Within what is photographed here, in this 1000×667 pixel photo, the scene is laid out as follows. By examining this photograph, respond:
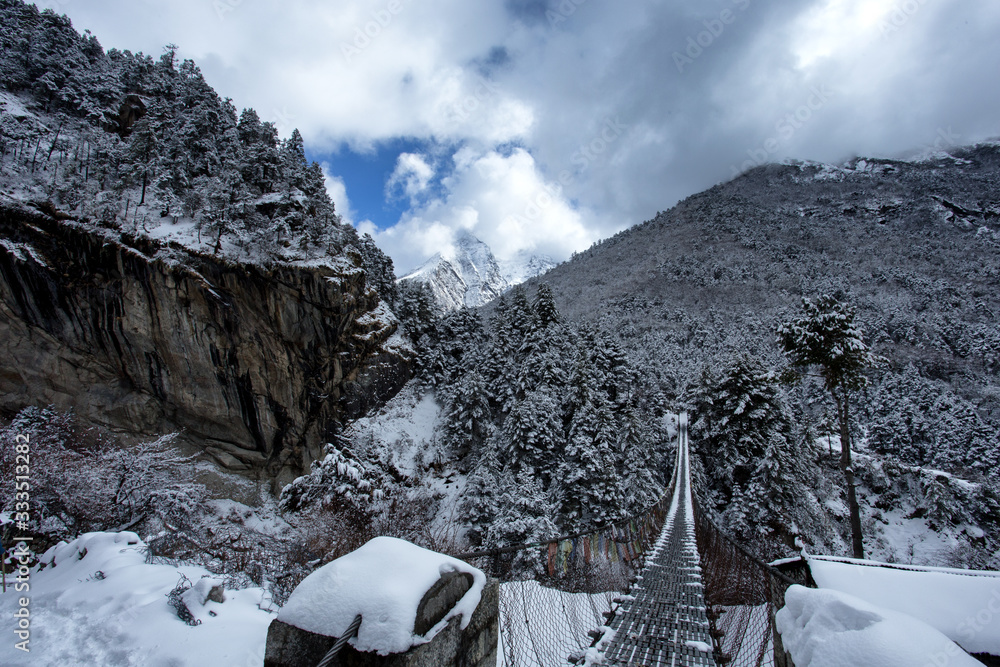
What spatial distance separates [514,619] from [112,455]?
1363 centimetres

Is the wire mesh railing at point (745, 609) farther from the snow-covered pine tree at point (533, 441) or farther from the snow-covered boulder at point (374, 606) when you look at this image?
the snow-covered pine tree at point (533, 441)

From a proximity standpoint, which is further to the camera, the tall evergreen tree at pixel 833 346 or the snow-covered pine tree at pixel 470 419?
the snow-covered pine tree at pixel 470 419

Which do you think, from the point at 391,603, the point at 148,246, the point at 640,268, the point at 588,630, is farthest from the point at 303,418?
the point at 640,268

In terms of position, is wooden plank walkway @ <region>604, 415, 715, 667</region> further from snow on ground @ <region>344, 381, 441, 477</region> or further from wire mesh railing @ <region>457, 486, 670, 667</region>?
snow on ground @ <region>344, 381, 441, 477</region>

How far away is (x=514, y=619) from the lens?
17.2 feet

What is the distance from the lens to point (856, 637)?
209 cm

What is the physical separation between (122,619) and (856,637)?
272 inches

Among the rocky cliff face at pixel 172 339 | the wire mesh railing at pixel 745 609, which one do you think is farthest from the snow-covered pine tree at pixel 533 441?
the wire mesh railing at pixel 745 609

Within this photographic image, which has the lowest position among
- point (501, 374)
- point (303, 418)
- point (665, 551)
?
point (665, 551)

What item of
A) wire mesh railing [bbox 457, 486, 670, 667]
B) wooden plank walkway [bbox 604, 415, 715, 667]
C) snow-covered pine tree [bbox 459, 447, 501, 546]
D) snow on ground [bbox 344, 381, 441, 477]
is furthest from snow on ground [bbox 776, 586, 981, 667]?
snow on ground [bbox 344, 381, 441, 477]

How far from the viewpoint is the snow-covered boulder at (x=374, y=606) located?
5.71 ft

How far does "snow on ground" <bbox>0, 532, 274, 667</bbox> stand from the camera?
13.1 ft

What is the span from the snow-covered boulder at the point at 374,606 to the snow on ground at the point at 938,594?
2.95 metres

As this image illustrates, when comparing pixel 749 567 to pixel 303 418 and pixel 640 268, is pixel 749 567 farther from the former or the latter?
pixel 640 268
